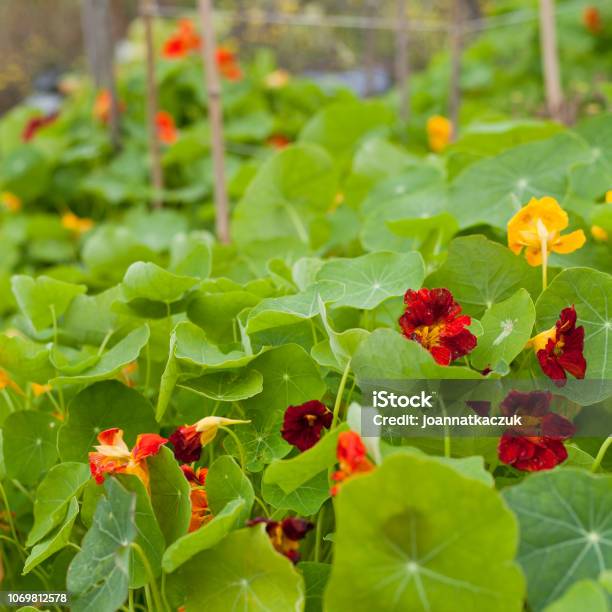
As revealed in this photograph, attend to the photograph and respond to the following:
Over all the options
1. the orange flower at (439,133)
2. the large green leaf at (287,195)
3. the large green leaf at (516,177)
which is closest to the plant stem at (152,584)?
the large green leaf at (516,177)

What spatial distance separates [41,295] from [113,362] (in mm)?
205

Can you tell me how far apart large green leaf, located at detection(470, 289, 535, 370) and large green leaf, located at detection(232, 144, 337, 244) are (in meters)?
0.66

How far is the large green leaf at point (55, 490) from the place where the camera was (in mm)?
805

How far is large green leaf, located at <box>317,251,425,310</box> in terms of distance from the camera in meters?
0.84

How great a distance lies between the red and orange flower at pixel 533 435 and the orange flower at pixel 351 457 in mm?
121

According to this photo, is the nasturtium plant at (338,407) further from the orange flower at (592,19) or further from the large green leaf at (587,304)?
the orange flower at (592,19)

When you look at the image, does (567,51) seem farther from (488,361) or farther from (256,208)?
(488,361)

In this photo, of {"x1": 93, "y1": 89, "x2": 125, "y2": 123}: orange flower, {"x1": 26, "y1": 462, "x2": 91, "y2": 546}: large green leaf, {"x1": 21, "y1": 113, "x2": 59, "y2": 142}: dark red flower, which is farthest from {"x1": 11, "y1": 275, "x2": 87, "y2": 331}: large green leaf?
{"x1": 21, "y1": 113, "x2": 59, "y2": 142}: dark red flower

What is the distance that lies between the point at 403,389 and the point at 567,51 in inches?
115

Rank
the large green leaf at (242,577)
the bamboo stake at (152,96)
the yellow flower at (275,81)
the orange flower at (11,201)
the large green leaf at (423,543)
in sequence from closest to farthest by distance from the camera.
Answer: the large green leaf at (423,543)
the large green leaf at (242,577)
the bamboo stake at (152,96)
the orange flower at (11,201)
the yellow flower at (275,81)

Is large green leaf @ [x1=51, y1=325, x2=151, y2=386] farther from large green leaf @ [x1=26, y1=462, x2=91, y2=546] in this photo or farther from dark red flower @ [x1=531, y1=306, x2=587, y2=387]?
dark red flower @ [x1=531, y1=306, x2=587, y2=387]

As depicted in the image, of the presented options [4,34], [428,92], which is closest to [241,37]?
[4,34]

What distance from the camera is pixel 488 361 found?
2.46ft

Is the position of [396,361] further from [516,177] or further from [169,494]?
[516,177]
